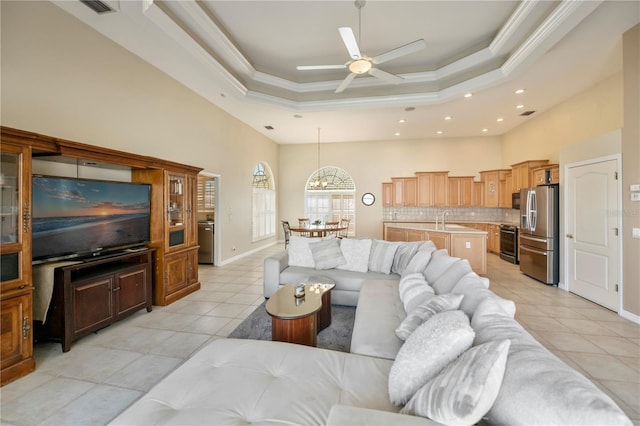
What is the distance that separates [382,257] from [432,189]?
215 inches

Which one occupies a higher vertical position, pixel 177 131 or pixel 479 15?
pixel 479 15

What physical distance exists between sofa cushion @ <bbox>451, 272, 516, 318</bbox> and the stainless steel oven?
547 cm

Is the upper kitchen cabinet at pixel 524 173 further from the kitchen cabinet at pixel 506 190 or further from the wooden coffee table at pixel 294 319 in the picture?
the wooden coffee table at pixel 294 319

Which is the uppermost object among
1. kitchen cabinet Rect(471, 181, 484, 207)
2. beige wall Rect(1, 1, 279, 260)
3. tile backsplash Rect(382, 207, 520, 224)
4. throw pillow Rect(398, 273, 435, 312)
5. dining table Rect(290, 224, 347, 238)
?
beige wall Rect(1, 1, 279, 260)

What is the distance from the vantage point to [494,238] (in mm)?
7457

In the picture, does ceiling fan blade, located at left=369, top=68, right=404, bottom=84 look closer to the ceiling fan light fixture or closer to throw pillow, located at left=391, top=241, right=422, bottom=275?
the ceiling fan light fixture

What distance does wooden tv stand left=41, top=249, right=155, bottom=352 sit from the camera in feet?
8.36

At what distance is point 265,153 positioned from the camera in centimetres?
845

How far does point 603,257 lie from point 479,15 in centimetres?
379

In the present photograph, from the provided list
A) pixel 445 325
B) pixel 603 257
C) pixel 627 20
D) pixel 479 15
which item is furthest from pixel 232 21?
pixel 603 257

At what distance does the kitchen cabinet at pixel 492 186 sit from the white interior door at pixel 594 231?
3621mm

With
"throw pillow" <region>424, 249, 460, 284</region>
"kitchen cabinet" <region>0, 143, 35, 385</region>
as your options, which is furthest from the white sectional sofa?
"kitchen cabinet" <region>0, 143, 35, 385</region>

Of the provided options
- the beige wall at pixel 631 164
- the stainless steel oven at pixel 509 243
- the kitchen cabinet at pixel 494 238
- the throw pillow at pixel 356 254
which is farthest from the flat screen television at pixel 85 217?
the kitchen cabinet at pixel 494 238

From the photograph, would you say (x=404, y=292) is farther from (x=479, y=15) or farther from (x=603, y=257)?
(x=479, y=15)
